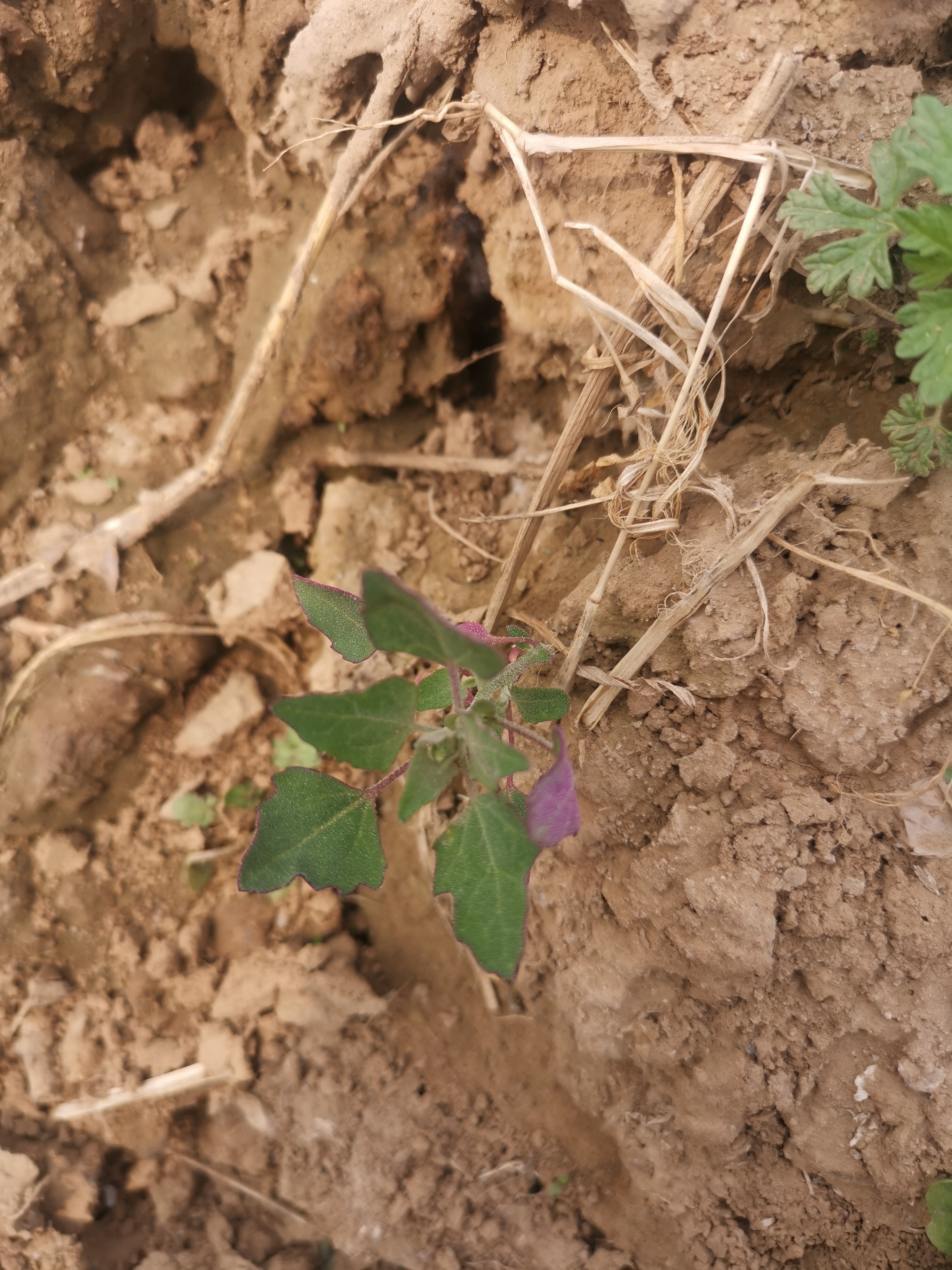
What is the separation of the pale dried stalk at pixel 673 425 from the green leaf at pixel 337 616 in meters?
0.50

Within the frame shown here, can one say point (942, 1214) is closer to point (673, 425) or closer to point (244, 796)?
point (673, 425)

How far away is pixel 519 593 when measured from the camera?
2.33 meters

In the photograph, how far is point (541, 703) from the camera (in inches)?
71.2

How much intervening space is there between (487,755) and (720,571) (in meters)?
0.69

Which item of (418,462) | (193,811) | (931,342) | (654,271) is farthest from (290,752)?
(931,342)

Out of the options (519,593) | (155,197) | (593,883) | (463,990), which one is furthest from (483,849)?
(155,197)

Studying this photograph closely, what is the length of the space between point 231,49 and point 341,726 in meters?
2.14

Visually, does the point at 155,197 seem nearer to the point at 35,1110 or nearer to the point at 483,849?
the point at 483,849

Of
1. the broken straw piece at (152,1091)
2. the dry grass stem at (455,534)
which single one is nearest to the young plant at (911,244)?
the dry grass stem at (455,534)

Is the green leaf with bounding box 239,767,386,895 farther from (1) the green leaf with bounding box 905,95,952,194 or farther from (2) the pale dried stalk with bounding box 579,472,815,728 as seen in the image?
(1) the green leaf with bounding box 905,95,952,194

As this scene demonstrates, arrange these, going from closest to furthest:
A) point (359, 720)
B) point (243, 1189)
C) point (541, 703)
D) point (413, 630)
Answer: point (413, 630) → point (359, 720) → point (541, 703) → point (243, 1189)

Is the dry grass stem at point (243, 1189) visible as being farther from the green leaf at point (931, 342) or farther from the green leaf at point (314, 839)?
the green leaf at point (931, 342)

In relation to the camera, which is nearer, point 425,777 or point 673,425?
point 425,777

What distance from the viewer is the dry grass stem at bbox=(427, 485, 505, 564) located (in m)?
2.46
